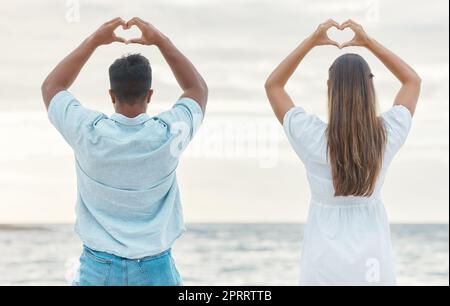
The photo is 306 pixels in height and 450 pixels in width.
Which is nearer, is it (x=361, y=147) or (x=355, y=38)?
(x=361, y=147)

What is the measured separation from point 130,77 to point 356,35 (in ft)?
3.49

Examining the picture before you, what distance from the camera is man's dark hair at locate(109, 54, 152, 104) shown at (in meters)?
3.36

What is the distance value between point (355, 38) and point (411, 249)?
16.1 metres

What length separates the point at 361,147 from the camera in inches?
129

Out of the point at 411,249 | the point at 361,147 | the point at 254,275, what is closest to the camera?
the point at 361,147

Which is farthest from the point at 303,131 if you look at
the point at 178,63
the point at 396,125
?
the point at 178,63

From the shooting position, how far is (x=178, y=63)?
3.55m

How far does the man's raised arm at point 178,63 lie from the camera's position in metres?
3.50

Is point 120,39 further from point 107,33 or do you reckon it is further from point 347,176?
point 347,176

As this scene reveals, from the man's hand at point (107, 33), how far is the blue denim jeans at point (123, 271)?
3.08 ft

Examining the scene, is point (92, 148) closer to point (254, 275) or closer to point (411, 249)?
point (254, 275)

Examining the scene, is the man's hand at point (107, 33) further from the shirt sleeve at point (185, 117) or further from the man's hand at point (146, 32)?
the shirt sleeve at point (185, 117)

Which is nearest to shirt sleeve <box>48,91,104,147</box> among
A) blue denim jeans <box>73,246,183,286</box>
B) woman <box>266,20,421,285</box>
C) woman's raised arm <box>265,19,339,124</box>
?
blue denim jeans <box>73,246,183,286</box>
